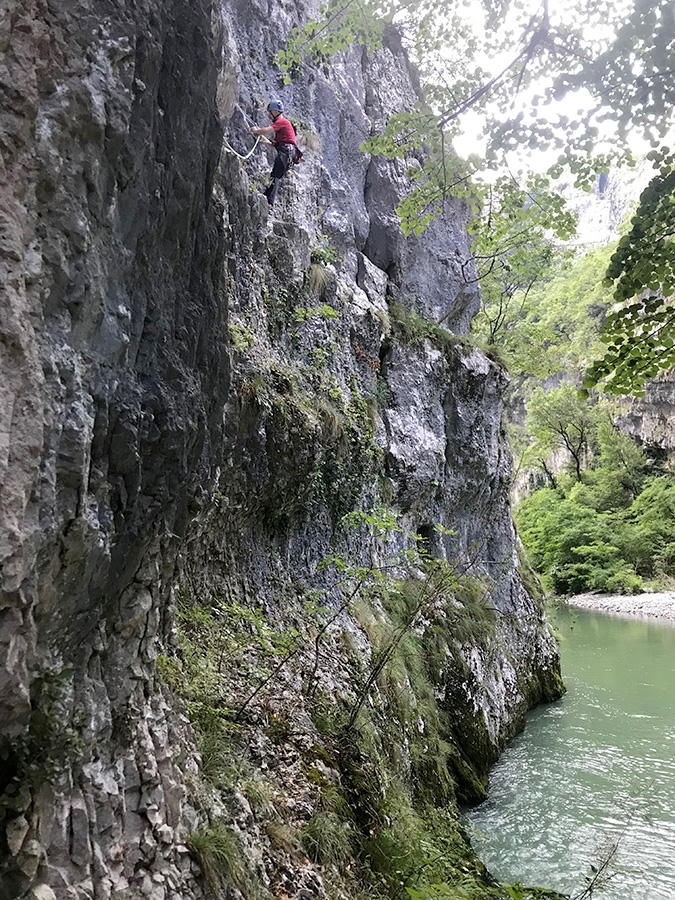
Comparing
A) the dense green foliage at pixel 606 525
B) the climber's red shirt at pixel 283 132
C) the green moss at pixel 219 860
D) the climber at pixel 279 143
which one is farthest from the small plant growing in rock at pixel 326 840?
the dense green foliage at pixel 606 525

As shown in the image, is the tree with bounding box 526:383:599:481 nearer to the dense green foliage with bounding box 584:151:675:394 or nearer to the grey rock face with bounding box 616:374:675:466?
the grey rock face with bounding box 616:374:675:466

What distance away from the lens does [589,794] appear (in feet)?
23.7

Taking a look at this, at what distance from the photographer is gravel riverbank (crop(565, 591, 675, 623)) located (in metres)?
23.2

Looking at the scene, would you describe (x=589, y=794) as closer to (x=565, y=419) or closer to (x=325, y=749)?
(x=325, y=749)

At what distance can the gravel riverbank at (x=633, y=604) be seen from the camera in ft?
76.1

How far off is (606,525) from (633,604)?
8057mm

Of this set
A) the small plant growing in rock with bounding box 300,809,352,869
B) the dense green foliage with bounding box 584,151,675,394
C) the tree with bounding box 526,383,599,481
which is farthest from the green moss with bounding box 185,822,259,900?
the tree with bounding box 526,383,599,481

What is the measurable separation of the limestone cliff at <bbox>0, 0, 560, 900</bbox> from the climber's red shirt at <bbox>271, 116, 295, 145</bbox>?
0.54 metres

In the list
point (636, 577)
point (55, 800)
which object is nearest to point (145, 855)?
point (55, 800)

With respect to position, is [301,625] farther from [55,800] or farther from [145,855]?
[55,800]

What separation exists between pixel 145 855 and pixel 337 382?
593cm

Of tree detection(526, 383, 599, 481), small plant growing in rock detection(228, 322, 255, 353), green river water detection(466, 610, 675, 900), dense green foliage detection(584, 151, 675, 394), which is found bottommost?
green river water detection(466, 610, 675, 900)

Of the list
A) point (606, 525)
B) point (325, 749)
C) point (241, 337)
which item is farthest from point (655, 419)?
point (325, 749)

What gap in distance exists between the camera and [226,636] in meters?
4.34
